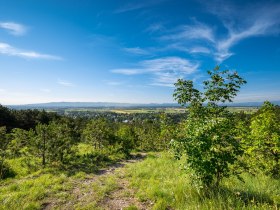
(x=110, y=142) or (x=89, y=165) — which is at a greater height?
(x=110, y=142)

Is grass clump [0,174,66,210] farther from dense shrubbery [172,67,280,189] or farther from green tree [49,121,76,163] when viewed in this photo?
dense shrubbery [172,67,280,189]

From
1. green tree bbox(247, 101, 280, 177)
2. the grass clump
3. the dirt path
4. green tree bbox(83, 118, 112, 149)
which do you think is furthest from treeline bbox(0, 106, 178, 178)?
green tree bbox(247, 101, 280, 177)

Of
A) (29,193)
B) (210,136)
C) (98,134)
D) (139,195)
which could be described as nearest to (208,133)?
(210,136)

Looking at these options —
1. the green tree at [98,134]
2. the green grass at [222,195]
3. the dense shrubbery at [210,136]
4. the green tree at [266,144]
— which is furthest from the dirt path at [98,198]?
the green tree at [98,134]

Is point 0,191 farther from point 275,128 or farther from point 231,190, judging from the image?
point 275,128

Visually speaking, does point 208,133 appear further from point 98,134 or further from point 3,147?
point 98,134

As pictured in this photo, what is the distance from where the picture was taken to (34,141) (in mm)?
16109

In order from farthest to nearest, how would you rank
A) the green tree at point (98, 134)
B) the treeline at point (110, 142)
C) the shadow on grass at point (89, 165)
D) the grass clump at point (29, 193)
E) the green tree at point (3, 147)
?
1. the green tree at point (98, 134)
2. the shadow on grass at point (89, 165)
3. the green tree at point (3, 147)
4. the treeline at point (110, 142)
5. the grass clump at point (29, 193)

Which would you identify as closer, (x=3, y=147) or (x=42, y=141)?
(x=3, y=147)

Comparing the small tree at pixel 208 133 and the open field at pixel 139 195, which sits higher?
the small tree at pixel 208 133

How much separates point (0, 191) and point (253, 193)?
11.5 m

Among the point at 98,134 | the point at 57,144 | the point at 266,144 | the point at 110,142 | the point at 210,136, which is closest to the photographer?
the point at 210,136

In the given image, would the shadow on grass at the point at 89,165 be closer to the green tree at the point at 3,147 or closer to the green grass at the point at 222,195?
the green tree at the point at 3,147

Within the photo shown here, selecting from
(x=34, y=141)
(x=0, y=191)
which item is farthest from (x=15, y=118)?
(x=0, y=191)
